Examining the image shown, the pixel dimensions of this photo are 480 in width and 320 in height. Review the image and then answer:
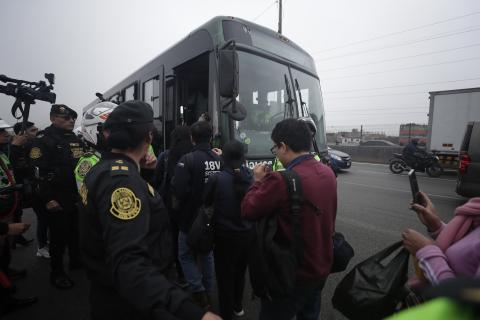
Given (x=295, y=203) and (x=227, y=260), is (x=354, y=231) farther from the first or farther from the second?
(x=295, y=203)

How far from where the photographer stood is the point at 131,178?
4.07 feet

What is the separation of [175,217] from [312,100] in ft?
9.59

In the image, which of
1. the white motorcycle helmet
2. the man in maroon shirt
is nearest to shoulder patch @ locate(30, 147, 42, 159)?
the white motorcycle helmet

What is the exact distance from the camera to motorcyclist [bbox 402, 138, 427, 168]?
1249 cm

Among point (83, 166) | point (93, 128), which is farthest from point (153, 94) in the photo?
point (93, 128)

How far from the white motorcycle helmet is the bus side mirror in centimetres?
118

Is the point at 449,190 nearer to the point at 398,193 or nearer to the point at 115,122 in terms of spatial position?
the point at 398,193

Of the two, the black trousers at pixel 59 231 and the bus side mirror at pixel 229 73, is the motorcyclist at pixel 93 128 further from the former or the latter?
the bus side mirror at pixel 229 73

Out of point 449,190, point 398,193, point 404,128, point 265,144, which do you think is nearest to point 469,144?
point 398,193

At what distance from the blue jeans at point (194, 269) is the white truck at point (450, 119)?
494 inches

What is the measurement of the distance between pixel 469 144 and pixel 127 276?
7997mm

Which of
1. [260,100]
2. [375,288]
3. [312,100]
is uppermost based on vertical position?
[312,100]

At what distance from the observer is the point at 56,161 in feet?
11.0

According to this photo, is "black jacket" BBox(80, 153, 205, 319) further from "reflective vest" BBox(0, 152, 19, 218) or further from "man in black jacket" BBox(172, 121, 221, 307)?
"reflective vest" BBox(0, 152, 19, 218)
